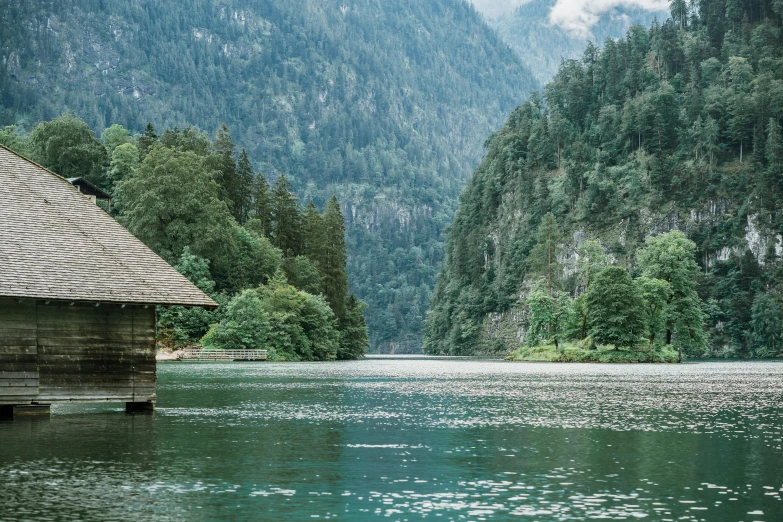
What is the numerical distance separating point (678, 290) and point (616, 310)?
1080 centimetres

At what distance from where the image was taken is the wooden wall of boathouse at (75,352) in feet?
107

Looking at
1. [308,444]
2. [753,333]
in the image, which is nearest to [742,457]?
[308,444]

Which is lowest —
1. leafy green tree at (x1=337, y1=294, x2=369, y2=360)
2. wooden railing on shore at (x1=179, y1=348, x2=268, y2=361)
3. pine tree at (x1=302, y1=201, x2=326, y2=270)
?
wooden railing on shore at (x1=179, y1=348, x2=268, y2=361)

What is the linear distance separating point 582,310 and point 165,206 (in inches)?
1918

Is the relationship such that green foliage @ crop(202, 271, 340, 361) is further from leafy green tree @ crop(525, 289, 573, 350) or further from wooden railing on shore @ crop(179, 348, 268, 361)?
leafy green tree @ crop(525, 289, 573, 350)

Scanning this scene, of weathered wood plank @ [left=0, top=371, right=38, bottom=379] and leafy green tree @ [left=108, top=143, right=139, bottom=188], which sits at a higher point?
leafy green tree @ [left=108, top=143, right=139, bottom=188]

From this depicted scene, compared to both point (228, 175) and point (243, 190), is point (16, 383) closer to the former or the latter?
point (228, 175)

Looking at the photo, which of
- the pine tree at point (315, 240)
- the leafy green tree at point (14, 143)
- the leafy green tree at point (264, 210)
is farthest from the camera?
the leafy green tree at point (264, 210)

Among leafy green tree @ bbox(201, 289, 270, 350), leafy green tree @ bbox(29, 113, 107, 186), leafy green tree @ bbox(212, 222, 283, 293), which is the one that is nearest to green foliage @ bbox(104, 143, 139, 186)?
leafy green tree @ bbox(29, 113, 107, 186)

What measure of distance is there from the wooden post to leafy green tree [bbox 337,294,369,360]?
105 metres

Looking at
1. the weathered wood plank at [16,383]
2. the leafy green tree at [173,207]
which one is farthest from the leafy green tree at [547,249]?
the weathered wood plank at [16,383]

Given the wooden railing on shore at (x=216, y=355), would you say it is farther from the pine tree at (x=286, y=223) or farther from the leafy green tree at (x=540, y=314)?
the leafy green tree at (x=540, y=314)

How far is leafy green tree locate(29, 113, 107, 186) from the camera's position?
129m

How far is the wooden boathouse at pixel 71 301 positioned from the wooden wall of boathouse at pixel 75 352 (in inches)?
1.2
